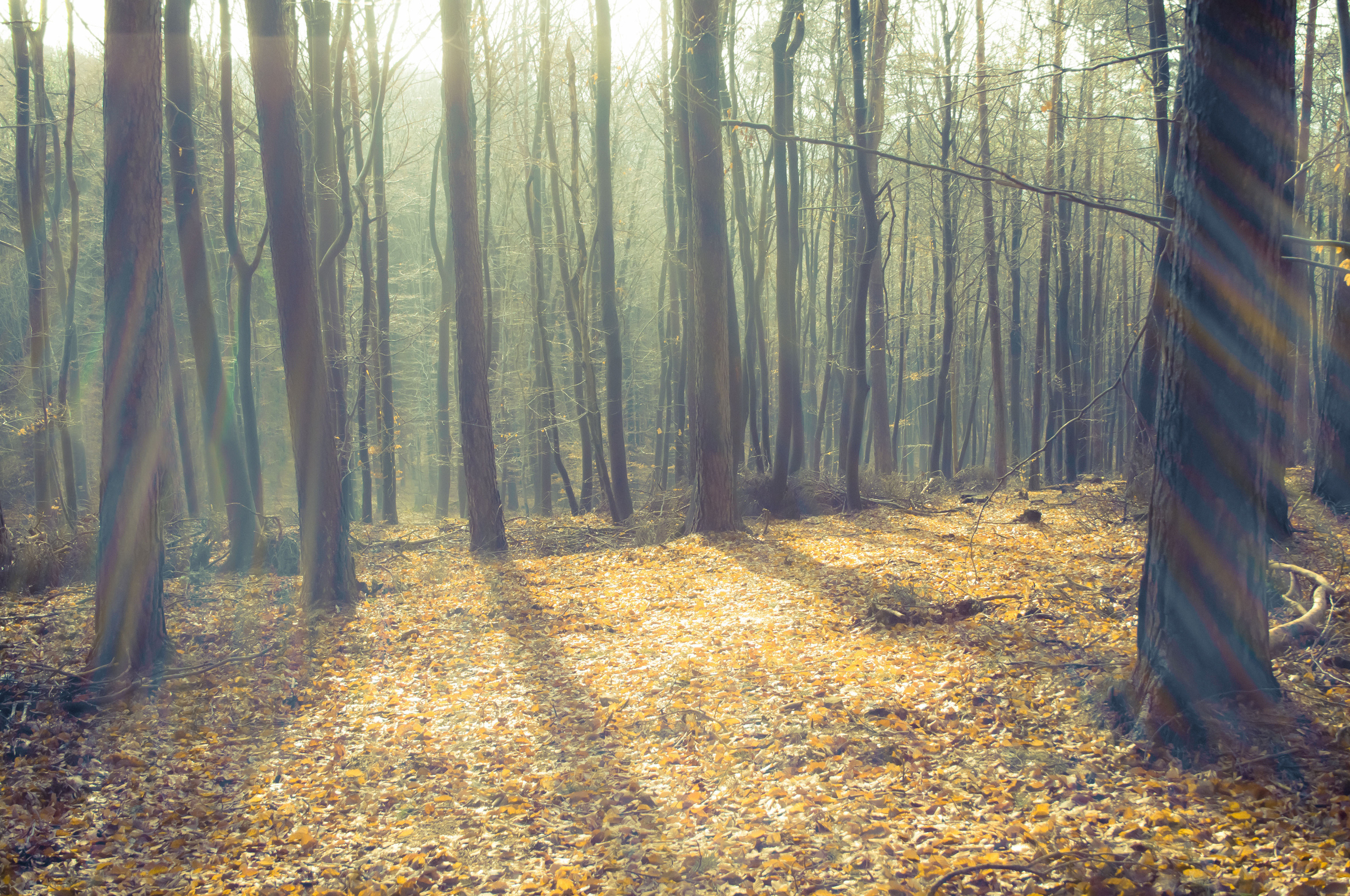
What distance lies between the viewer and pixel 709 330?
1070 centimetres

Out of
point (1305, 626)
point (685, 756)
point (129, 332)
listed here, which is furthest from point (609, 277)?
point (1305, 626)

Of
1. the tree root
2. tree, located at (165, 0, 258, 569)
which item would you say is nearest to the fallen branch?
the tree root

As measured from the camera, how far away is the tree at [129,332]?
5605mm

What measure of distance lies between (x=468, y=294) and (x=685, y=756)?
8.24 meters

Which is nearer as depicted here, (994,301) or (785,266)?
(785,266)

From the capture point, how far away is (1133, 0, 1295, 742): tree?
371cm

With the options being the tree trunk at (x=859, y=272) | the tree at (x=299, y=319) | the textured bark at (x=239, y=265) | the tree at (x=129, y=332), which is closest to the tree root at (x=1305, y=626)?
the tree trunk at (x=859, y=272)

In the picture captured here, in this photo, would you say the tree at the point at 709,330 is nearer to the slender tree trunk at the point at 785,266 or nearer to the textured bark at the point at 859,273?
the slender tree trunk at the point at 785,266

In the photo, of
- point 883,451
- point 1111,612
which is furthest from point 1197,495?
point 883,451

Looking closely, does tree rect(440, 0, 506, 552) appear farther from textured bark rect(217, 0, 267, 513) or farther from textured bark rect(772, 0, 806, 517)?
textured bark rect(772, 0, 806, 517)

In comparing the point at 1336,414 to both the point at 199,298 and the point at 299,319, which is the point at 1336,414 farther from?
the point at 199,298

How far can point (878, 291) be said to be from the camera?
709 inches

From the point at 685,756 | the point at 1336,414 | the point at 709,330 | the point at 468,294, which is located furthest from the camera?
the point at 468,294

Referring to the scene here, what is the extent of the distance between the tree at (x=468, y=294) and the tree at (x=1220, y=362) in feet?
29.2
